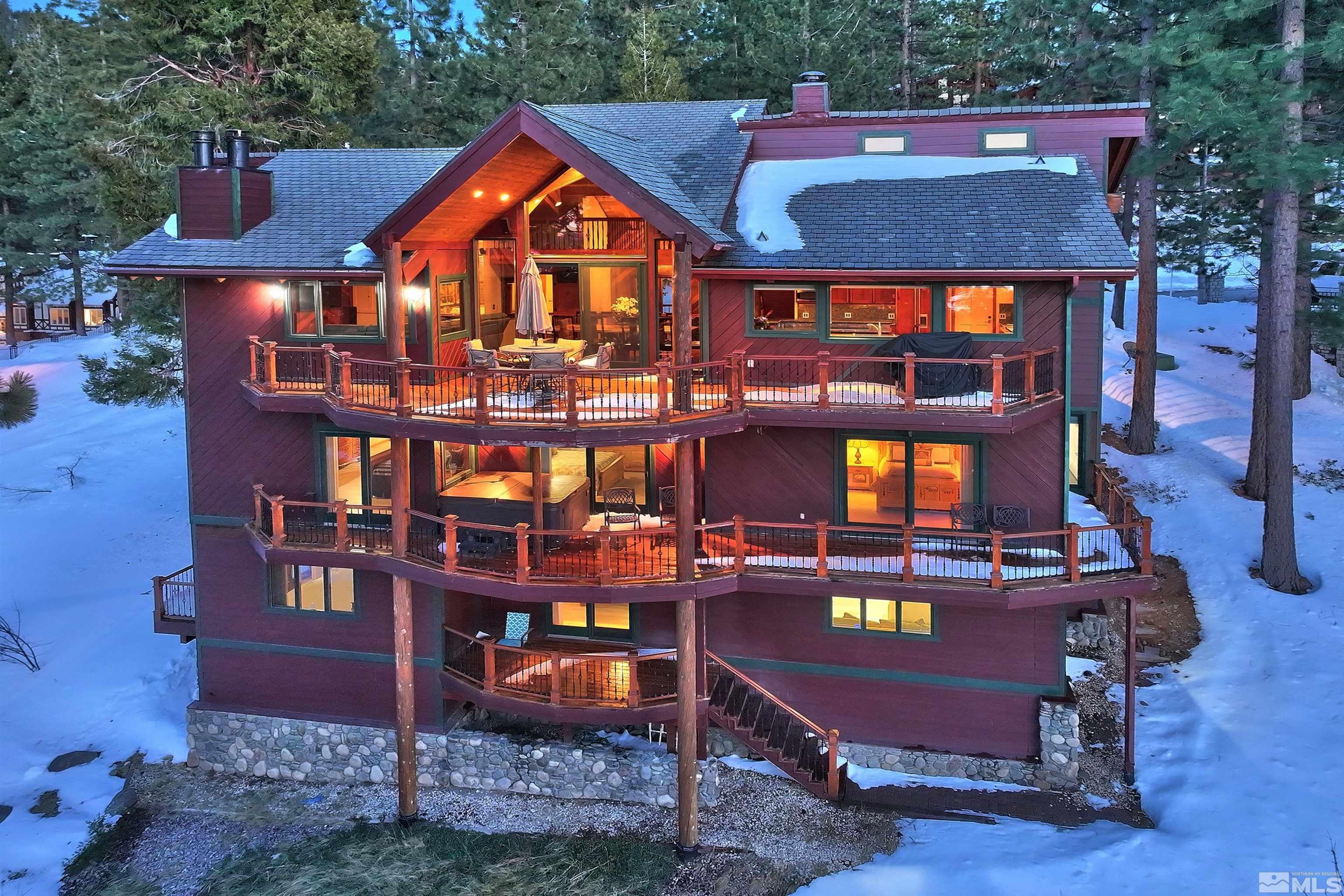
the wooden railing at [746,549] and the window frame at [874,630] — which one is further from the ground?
the wooden railing at [746,549]

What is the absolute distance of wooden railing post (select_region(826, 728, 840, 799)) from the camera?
1806 cm

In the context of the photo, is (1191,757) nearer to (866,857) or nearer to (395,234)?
(866,857)

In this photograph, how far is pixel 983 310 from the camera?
18500 mm

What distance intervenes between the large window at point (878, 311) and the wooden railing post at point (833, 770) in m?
6.67

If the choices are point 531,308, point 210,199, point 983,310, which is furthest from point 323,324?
point 983,310

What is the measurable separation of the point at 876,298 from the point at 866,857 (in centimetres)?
903

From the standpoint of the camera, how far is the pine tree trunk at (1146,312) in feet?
105

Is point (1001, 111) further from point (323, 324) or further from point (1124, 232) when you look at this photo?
point (1124, 232)

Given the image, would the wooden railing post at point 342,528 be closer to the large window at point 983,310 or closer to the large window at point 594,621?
the large window at point 594,621

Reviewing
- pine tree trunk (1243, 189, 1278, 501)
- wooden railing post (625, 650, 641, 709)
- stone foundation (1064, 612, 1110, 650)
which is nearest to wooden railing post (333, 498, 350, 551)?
wooden railing post (625, 650, 641, 709)

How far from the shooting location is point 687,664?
1753cm

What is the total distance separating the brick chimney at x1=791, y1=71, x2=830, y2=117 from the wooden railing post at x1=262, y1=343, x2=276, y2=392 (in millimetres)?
10679

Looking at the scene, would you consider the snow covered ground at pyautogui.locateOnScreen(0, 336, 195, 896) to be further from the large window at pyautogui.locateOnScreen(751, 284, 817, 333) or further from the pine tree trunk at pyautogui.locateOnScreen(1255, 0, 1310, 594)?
the pine tree trunk at pyautogui.locateOnScreen(1255, 0, 1310, 594)

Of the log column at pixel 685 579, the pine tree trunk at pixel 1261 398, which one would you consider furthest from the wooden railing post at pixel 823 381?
the pine tree trunk at pixel 1261 398
